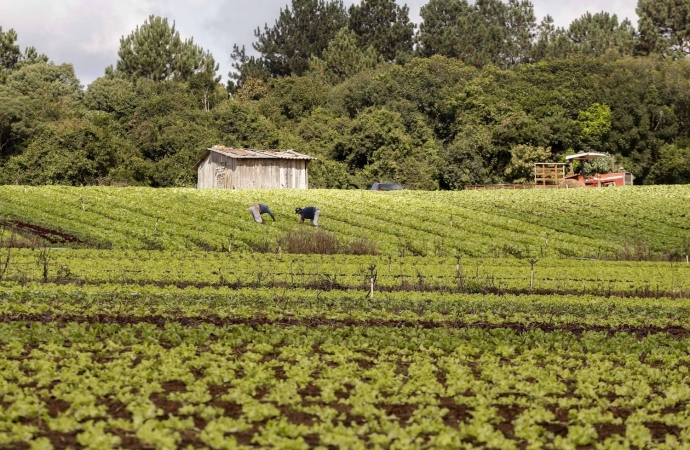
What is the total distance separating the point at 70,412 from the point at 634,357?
9715 millimetres

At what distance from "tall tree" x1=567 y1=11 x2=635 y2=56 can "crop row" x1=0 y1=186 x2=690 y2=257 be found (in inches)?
2954

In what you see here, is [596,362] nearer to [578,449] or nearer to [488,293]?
[578,449]

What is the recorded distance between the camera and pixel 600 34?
134625 millimetres

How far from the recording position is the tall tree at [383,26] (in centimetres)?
13400

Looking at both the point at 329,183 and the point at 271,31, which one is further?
the point at 271,31

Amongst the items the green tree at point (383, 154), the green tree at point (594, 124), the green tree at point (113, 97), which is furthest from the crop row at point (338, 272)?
the green tree at point (113, 97)

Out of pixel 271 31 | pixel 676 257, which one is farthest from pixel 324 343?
pixel 271 31

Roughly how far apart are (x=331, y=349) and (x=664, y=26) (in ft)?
405

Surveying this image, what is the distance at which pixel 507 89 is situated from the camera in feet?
310

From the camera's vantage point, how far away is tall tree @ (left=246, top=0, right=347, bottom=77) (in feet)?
443

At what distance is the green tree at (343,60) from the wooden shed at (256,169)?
180ft

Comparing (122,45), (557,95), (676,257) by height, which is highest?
(122,45)

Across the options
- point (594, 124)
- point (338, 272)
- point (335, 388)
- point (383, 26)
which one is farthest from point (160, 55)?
point (335, 388)

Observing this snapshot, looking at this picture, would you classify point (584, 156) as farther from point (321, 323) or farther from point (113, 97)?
point (321, 323)
